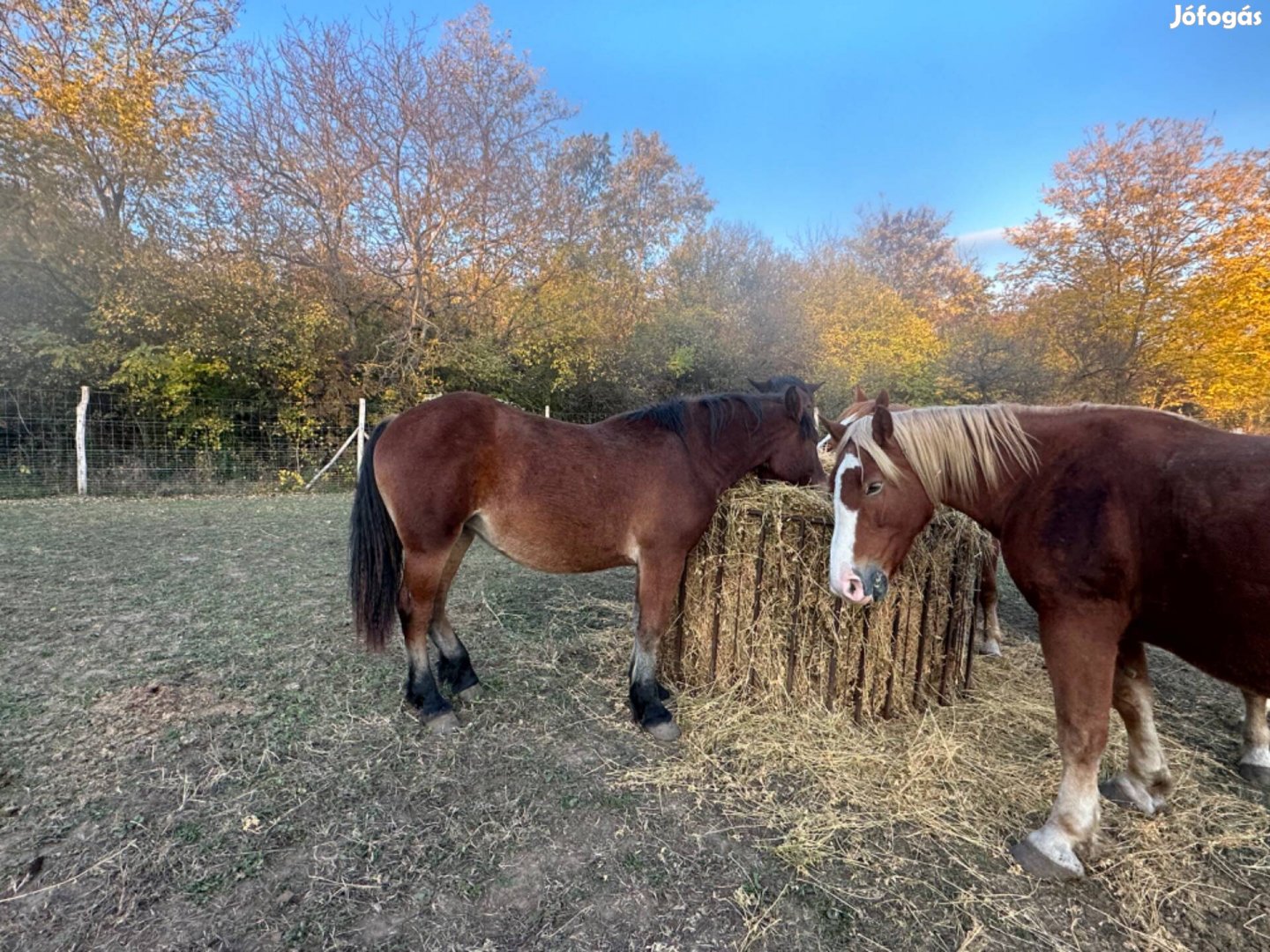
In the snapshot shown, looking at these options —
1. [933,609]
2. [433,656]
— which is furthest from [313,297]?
[933,609]

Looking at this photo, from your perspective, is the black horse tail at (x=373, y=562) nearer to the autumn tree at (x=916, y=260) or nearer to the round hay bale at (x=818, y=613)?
the round hay bale at (x=818, y=613)

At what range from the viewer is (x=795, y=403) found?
3.05 m

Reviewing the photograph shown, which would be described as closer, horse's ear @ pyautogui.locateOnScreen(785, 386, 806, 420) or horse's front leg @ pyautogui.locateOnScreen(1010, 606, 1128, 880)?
horse's front leg @ pyautogui.locateOnScreen(1010, 606, 1128, 880)

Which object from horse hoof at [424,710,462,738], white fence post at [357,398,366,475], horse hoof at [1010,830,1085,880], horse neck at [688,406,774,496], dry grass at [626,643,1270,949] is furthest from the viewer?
white fence post at [357,398,366,475]

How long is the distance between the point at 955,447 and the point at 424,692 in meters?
2.63

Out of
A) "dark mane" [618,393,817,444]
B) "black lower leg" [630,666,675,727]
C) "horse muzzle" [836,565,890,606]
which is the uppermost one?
"dark mane" [618,393,817,444]

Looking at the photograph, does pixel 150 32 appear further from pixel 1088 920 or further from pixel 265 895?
pixel 1088 920

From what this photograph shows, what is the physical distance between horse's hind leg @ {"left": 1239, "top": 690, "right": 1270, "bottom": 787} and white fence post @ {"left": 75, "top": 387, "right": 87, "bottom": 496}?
12857 mm

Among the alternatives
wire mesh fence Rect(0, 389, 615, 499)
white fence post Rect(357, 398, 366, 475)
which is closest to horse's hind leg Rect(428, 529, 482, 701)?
white fence post Rect(357, 398, 366, 475)

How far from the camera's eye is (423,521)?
275 centimetres

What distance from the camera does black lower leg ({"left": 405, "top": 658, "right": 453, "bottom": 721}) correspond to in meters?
2.80

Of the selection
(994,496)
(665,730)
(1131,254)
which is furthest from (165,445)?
(1131,254)

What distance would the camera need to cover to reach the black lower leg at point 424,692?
2801 mm

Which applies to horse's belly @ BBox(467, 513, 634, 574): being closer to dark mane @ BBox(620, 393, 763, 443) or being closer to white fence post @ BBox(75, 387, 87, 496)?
dark mane @ BBox(620, 393, 763, 443)
